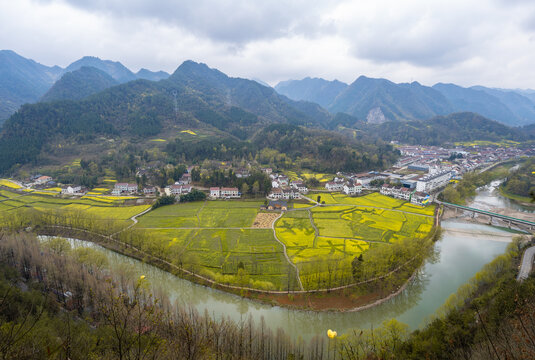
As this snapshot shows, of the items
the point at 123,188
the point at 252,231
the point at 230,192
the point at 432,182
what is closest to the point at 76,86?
the point at 123,188

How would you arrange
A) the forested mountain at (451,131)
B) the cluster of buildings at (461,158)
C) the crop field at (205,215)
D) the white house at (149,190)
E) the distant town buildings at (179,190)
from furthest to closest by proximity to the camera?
the forested mountain at (451,131)
the cluster of buildings at (461,158)
the white house at (149,190)
the distant town buildings at (179,190)
the crop field at (205,215)

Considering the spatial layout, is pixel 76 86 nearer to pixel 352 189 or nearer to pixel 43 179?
pixel 43 179

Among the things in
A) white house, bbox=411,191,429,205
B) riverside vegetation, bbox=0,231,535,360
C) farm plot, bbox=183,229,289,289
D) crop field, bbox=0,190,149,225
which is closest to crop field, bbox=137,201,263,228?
farm plot, bbox=183,229,289,289

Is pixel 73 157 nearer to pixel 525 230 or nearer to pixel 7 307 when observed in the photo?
pixel 7 307

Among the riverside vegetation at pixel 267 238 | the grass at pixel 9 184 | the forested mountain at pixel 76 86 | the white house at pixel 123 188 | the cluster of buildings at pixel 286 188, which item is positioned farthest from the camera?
the forested mountain at pixel 76 86

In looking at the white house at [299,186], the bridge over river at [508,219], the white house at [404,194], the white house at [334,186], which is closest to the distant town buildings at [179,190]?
the white house at [299,186]

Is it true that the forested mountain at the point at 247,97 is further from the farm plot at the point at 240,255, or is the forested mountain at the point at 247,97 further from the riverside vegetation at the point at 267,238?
the farm plot at the point at 240,255
